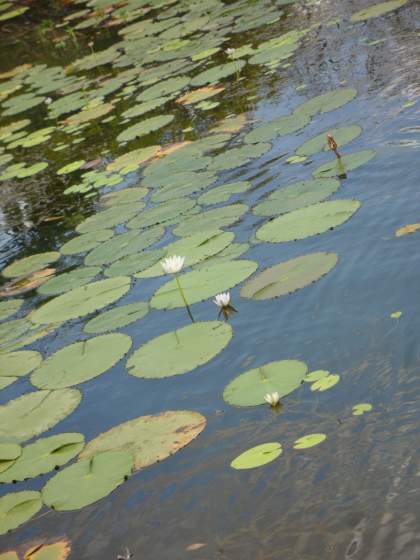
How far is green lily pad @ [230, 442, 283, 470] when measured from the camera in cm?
283

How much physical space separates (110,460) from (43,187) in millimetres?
3739

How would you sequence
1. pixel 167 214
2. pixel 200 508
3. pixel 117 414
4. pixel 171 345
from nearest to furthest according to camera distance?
1. pixel 200 508
2. pixel 117 414
3. pixel 171 345
4. pixel 167 214

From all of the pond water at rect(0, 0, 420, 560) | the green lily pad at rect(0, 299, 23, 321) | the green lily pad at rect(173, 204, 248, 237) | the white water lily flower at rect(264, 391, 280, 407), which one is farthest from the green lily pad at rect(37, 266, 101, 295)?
the white water lily flower at rect(264, 391, 280, 407)

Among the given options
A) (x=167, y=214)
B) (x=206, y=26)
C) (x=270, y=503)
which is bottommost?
(x=270, y=503)

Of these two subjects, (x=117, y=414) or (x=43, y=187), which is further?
(x=43, y=187)

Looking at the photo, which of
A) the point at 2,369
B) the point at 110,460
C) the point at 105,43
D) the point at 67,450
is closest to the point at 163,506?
the point at 110,460

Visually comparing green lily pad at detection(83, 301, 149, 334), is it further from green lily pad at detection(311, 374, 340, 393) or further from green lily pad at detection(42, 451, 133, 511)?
green lily pad at detection(311, 374, 340, 393)

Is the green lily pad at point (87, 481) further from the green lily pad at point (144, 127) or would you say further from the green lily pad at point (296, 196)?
the green lily pad at point (144, 127)

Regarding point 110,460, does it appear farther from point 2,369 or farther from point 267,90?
point 267,90

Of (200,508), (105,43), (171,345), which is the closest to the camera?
(200,508)

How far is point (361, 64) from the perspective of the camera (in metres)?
6.20

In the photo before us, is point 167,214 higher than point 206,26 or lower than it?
lower

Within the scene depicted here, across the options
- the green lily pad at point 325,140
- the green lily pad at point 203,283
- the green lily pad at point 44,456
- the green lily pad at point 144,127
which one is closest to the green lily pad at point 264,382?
the green lily pad at point 44,456

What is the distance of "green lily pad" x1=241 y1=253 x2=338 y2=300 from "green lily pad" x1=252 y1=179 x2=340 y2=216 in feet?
1.85
